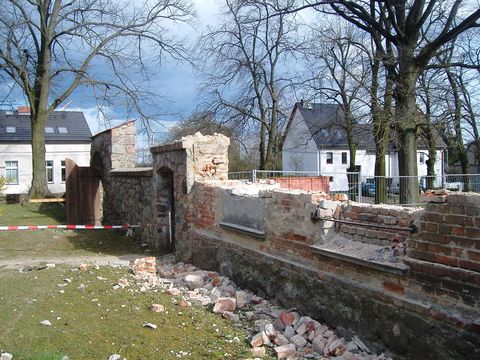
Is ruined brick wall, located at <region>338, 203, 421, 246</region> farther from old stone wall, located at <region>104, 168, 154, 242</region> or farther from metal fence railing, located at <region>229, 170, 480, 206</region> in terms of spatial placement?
metal fence railing, located at <region>229, 170, 480, 206</region>

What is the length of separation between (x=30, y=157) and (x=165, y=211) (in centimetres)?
3655

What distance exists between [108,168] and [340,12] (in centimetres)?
924

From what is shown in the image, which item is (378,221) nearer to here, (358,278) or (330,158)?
(358,278)

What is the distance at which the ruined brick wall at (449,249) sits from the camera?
11.9 ft

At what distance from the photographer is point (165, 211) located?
35.1 ft

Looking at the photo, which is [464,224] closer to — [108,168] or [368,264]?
[368,264]

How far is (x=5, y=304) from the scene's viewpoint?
589 centimetres

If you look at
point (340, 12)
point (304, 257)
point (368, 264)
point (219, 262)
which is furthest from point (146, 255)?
point (340, 12)

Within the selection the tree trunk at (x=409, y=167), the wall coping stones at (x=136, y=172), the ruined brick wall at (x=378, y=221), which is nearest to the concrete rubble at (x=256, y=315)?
the ruined brick wall at (x=378, y=221)

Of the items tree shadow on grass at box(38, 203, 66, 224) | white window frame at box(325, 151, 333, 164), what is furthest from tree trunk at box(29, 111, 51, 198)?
white window frame at box(325, 151, 333, 164)

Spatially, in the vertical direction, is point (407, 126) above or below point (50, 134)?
below

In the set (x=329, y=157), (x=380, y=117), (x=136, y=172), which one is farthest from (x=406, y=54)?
(x=329, y=157)

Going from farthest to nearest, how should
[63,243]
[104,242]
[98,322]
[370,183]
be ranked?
[370,183] < [104,242] < [63,243] < [98,322]

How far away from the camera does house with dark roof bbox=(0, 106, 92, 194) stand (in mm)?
42188
